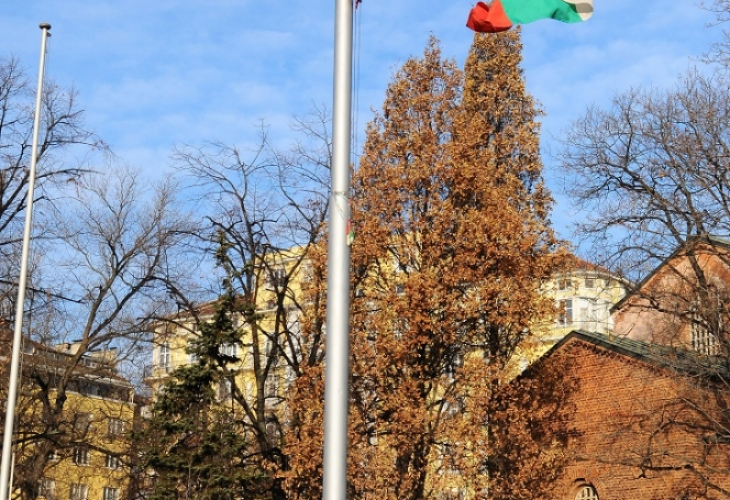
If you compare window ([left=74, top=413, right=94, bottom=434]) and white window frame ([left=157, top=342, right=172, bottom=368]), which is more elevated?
white window frame ([left=157, top=342, right=172, bottom=368])

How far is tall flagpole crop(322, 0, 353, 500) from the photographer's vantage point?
10.5m

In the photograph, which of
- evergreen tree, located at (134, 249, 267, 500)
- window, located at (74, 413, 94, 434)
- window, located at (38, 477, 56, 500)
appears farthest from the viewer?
window, located at (38, 477, 56, 500)

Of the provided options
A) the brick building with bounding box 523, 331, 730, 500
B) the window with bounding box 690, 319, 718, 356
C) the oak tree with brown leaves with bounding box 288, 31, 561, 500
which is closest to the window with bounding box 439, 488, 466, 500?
the oak tree with brown leaves with bounding box 288, 31, 561, 500

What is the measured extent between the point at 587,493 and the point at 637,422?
2.84 metres

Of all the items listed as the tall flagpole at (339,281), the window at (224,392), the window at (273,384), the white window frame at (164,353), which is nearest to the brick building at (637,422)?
the window at (273,384)

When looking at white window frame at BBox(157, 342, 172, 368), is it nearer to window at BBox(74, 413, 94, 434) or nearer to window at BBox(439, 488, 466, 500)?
window at BBox(74, 413, 94, 434)

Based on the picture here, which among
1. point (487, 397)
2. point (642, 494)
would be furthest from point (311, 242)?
point (642, 494)

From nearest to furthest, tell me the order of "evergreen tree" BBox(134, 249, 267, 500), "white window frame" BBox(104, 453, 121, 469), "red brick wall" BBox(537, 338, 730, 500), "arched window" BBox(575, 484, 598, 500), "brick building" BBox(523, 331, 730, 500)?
"brick building" BBox(523, 331, 730, 500) → "evergreen tree" BBox(134, 249, 267, 500) → "red brick wall" BBox(537, 338, 730, 500) → "arched window" BBox(575, 484, 598, 500) → "white window frame" BBox(104, 453, 121, 469)

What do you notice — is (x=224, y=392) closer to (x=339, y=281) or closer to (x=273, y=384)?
(x=273, y=384)

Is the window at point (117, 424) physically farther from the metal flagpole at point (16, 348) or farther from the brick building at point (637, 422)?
the brick building at point (637, 422)

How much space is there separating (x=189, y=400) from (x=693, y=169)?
14.4 metres

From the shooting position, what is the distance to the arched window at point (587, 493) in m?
33.9

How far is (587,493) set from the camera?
34.1m

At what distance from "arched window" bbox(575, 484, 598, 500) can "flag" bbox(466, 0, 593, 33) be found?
76.9ft
